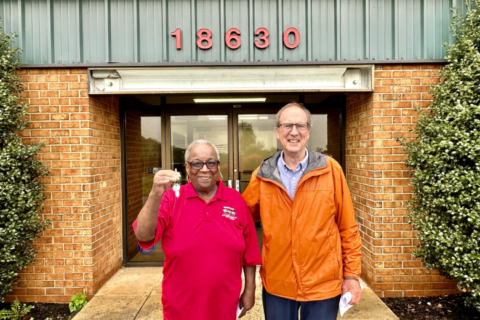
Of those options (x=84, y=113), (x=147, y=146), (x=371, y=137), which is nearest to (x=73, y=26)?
(x=84, y=113)

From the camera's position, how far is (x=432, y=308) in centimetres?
333

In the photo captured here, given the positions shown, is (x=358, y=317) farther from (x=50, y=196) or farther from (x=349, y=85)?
(x=50, y=196)

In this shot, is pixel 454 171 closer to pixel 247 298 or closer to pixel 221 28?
pixel 247 298

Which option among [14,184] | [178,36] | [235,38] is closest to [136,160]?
[14,184]

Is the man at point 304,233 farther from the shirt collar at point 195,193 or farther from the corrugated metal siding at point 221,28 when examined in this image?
the corrugated metal siding at point 221,28

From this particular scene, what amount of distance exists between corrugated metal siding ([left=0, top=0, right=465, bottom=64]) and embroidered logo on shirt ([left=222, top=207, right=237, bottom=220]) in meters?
2.30

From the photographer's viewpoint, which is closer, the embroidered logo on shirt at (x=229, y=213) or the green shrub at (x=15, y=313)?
the embroidered logo on shirt at (x=229, y=213)

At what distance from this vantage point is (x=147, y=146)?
4.67m

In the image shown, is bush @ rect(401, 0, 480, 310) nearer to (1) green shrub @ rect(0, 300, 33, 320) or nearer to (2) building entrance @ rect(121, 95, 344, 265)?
(2) building entrance @ rect(121, 95, 344, 265)

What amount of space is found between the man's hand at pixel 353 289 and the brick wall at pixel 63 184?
3084 millimetres

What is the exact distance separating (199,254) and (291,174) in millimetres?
881

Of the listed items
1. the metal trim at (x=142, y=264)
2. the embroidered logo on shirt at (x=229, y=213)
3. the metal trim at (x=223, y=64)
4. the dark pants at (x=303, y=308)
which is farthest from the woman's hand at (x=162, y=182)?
the metal trim at (x=142, y=264)

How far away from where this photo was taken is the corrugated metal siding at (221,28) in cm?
353

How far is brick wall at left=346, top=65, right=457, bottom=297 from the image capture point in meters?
3.51
